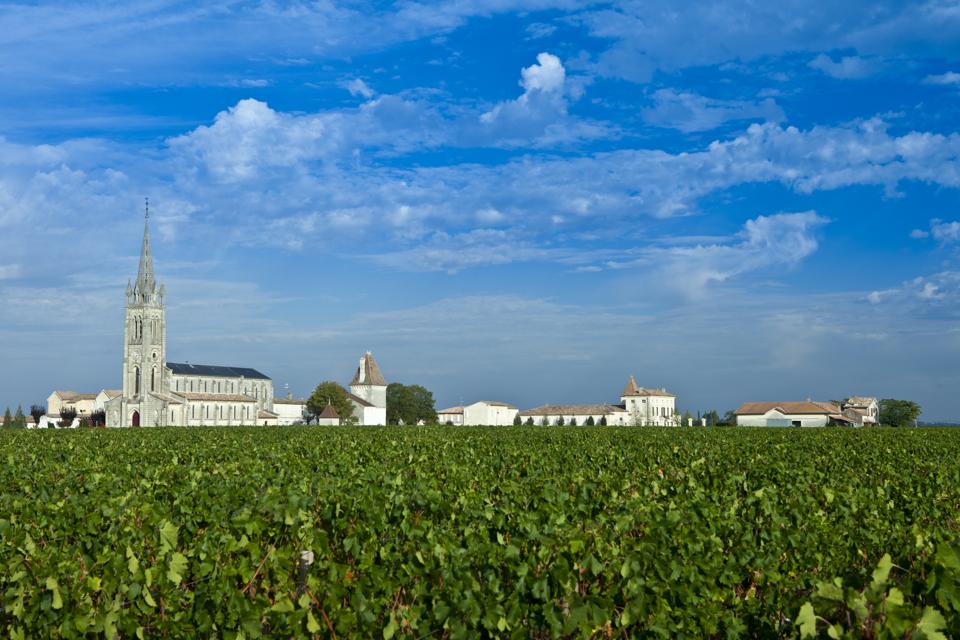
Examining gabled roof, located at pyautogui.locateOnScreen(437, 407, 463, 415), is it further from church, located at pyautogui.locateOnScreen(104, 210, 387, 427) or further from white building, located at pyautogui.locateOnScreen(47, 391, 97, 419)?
white building, located at pyautogui.locateOnScreen(47, 391, 97, 419)

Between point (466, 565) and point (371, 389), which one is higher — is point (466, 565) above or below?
below

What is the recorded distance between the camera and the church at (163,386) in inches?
5007

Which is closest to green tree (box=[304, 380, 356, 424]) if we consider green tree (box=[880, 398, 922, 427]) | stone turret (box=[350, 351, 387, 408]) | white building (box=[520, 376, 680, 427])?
stone turret (box=[350, 351, 387, 408])

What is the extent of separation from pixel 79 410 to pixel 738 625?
192682mm

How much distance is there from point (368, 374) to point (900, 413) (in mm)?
84295

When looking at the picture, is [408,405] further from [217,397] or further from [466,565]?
[466,565]

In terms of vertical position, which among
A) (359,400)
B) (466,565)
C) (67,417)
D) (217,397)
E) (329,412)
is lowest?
(466,565)

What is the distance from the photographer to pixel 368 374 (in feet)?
472

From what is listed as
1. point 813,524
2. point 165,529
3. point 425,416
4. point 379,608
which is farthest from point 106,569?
point 425,416

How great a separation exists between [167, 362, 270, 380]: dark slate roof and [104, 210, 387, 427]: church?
18 cm

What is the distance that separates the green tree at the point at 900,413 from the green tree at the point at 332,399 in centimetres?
8121

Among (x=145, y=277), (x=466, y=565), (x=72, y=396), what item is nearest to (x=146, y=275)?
(x=145, y=277)

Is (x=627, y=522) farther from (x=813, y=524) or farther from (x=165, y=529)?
(x=165, y=529)

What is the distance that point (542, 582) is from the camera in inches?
271
